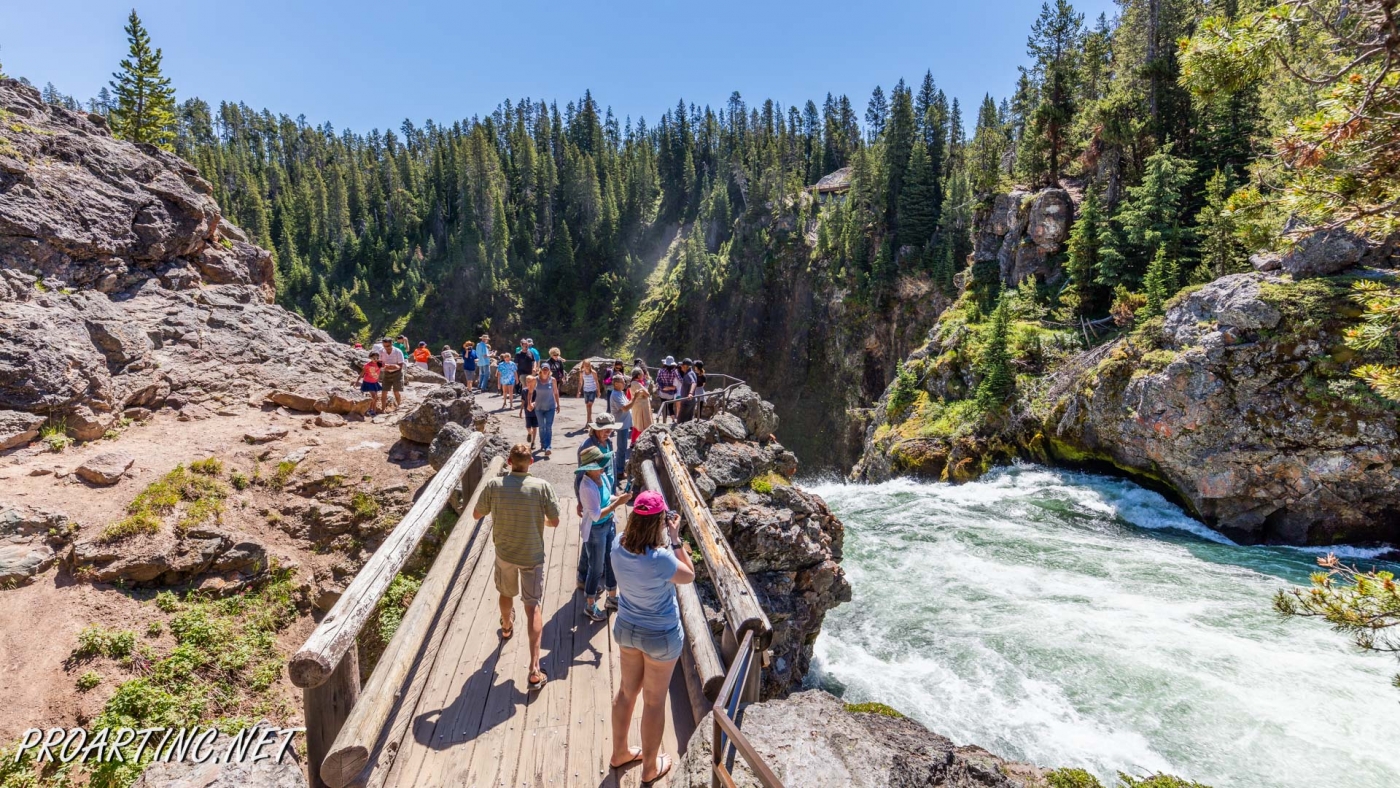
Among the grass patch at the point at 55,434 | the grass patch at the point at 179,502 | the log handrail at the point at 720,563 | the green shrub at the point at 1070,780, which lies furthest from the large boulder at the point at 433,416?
the green shrub at the point at 1070,780

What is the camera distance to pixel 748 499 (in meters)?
10.3

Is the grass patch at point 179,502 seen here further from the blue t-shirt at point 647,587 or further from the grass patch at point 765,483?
the grass patch at point 765,483

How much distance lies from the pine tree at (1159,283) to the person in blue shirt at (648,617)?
22.4 meters

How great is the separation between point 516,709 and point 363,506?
6.86 m

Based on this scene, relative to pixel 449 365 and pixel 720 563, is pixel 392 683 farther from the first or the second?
pixel 449 365

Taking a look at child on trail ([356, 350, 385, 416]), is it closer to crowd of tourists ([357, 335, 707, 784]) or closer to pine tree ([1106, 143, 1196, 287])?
crowd of tourists ([357, 335, 707, 784])

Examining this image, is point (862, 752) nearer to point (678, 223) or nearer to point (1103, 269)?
point (1103, 269)

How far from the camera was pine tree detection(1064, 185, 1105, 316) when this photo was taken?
25688mm

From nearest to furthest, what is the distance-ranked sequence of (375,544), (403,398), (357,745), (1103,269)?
(357,745) < (375,544) < (403,398) < (1103,269)

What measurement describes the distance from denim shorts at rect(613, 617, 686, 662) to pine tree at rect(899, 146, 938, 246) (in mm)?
51812

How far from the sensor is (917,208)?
50500 mm

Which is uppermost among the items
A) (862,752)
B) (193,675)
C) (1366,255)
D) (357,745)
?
(1366,255)

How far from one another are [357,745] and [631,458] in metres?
6.69

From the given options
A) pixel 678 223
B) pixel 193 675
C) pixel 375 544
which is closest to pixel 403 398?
pixel 375 544
